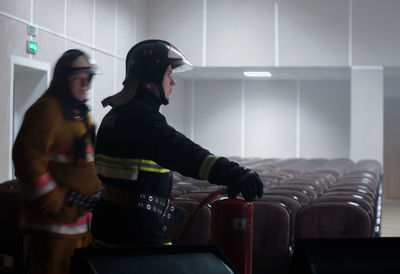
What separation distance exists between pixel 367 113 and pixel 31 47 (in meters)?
9.67

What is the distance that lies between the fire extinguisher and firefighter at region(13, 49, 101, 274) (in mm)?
612

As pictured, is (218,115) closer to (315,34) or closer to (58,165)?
(315,34)

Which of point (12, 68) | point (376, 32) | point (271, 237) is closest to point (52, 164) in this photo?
point (271, 237)

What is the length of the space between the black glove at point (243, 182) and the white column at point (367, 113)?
14.6 metres

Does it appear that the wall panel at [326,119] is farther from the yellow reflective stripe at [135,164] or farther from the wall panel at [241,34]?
the yellow reflective stripe at [135,164]

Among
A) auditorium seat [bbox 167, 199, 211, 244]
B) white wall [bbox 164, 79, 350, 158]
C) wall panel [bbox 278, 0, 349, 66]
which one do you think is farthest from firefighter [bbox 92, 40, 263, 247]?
white wall [bbox 164, 79, 350, 158]

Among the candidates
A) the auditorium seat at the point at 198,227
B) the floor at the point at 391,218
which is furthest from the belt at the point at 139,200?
the floor at the point at 391,218

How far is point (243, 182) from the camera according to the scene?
7.71 feet

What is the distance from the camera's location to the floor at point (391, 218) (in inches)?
432

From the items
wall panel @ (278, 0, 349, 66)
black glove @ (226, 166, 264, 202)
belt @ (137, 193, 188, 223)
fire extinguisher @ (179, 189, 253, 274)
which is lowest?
fire extinguisher @ (179, 189, 253, 274)

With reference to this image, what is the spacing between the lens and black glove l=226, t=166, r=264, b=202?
2354mm

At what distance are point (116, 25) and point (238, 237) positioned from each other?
494 inches

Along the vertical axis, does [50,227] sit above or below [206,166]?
below

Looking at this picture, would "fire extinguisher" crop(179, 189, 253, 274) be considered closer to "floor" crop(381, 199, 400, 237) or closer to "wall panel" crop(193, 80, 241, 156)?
"floor" crop(381, 199, 400, 237)
